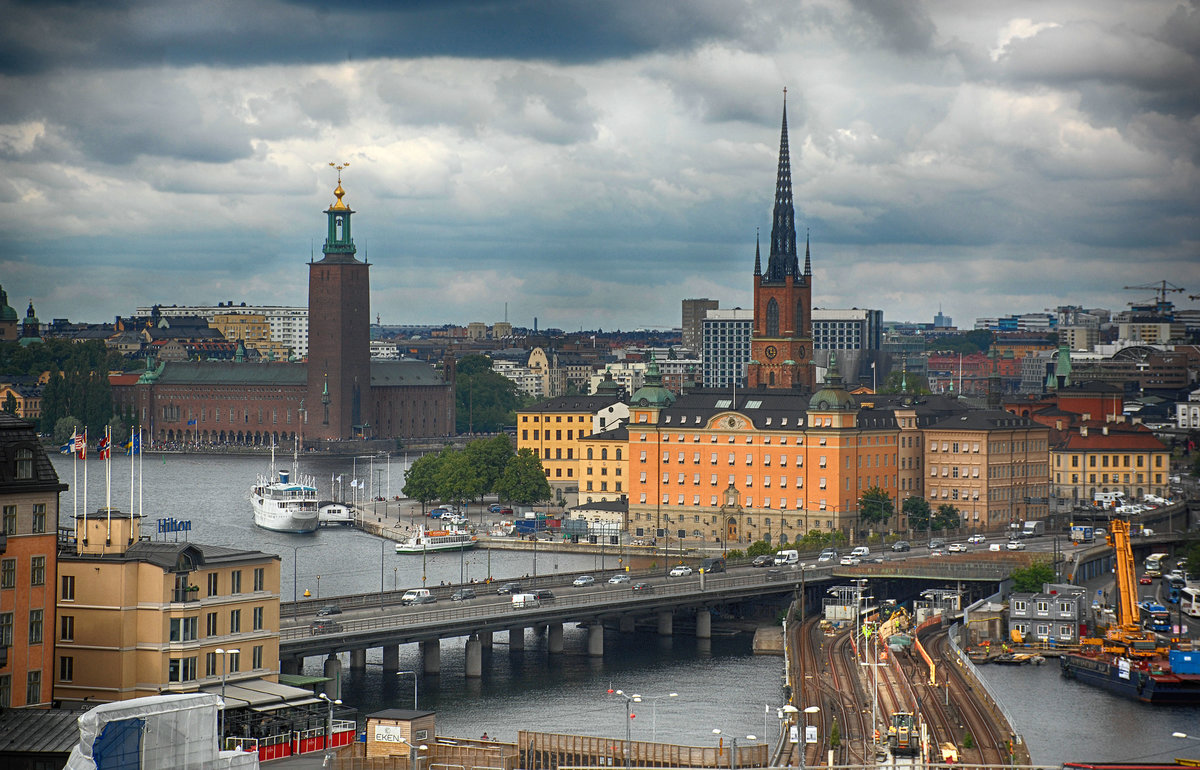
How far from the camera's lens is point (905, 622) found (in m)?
72.1

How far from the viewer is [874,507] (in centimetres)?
9819

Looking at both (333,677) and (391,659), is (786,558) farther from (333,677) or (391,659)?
(333,677)

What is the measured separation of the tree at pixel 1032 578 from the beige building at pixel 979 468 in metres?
23.4

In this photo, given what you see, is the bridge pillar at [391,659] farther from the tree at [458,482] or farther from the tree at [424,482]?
the tree at [424,482]

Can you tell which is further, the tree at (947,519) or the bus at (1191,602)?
the tree at (947,519)

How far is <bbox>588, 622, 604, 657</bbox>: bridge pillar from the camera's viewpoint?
69.6 m

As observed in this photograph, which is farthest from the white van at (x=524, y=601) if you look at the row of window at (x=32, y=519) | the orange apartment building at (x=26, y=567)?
the row of window at (x=32, y=519)

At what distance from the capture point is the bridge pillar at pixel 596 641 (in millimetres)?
69562

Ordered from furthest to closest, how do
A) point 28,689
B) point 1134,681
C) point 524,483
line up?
point 524,483
point 1134,681
point 28,689

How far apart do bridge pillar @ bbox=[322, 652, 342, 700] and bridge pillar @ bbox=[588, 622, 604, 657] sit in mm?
12038

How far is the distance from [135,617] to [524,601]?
2485 cm

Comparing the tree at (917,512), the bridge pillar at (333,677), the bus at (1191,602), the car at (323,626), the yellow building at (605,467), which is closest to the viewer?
the bridge pillar at (333,677)

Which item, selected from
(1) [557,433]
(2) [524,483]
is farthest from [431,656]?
(1) [557,433]

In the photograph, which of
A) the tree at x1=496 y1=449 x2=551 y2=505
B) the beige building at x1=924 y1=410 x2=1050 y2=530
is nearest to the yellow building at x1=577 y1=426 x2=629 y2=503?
the tree at x1=496 y1=449 x2=551 y2=505
